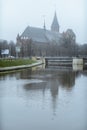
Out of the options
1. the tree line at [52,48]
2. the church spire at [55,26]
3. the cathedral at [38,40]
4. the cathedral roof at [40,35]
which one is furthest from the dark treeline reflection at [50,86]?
the church spire at [55,26]

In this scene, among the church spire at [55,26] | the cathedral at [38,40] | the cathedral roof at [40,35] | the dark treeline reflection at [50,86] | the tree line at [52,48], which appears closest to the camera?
the dark treeline reflection at [50,86]

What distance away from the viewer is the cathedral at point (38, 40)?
72.8m

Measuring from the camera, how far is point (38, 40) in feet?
293

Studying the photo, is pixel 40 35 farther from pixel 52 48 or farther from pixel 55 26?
pixel 52 48

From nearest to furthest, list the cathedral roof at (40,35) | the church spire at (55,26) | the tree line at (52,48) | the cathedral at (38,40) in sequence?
the tree line at (52,48) → the cathedral at (38,40) → the cathedral roof at (40,35) → the church spire at (55,26)

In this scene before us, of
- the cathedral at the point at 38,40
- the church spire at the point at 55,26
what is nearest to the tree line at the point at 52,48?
the cathedral at the point at 38,40

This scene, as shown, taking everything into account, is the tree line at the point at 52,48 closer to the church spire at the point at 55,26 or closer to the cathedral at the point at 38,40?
the cathedral at the point at 38,40

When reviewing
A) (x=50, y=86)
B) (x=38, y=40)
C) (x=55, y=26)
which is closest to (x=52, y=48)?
(x=38, y=40)

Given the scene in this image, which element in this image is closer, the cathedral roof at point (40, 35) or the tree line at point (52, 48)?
the tree line at point (52, 48)

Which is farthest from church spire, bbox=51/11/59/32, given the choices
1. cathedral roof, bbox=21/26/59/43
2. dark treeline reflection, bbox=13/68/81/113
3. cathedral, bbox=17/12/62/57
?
dark treeline reflection, bbox=13/68/81/113

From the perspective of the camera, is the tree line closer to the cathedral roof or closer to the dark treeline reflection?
the cathedral roof

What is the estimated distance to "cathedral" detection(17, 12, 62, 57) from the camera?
7281 centimetres

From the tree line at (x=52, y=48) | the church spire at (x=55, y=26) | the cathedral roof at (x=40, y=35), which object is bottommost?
the tree line at (x=52, y=48)

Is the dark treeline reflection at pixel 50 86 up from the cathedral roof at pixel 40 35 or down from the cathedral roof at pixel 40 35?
down
